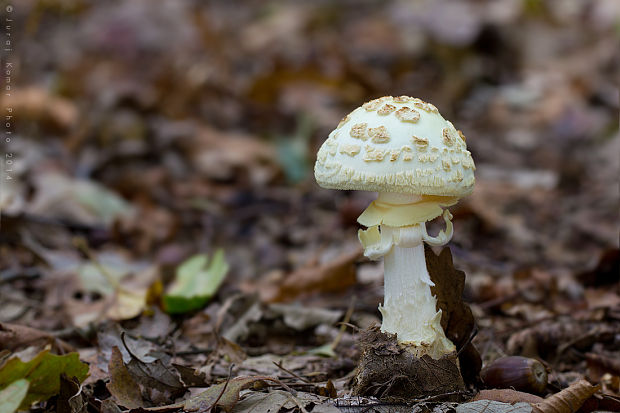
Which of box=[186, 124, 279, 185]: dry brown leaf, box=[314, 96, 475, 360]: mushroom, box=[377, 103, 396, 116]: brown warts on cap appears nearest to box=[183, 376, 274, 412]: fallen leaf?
box=[314, 96, 475, 360]: mushroom

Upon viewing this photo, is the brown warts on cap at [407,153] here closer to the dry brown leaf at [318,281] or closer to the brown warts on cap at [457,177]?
the brown warts on cap at [457,177]

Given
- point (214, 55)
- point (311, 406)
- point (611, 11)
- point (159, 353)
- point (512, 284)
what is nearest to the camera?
point (311, 406)

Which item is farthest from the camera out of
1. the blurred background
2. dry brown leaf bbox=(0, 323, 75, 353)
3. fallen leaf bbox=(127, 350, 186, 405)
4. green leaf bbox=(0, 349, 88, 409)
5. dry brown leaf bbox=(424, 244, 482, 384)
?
the blurred background

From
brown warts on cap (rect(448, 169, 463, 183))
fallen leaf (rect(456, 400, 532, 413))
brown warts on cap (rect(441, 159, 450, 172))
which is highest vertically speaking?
brown warts on cap (rect(441, 159, 450, 172))

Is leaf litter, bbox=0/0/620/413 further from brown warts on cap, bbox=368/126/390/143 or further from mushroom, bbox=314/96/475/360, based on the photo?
brown warts on cap, bbox=368/126/390/143

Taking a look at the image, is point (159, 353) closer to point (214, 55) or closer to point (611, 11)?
point (214, 55)

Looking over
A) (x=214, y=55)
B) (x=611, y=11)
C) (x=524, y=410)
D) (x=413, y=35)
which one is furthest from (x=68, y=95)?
(x=611, y=11)

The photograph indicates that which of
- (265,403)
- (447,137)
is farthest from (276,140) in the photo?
(265,403)
